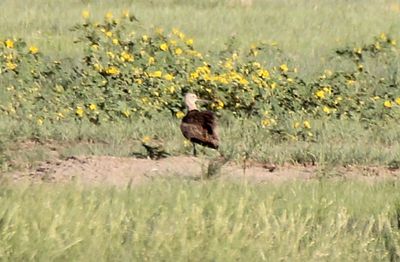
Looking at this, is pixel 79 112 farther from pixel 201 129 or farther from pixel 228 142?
pixel 201 129

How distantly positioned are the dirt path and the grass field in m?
0.12

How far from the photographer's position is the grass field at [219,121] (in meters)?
5.03

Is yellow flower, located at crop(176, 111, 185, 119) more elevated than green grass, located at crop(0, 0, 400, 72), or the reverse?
yellow flower, located at crop(176, 111, 185, 119)

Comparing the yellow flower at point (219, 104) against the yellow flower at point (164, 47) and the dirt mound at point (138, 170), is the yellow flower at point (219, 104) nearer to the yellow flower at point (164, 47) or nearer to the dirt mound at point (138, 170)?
the yellow flower at point (164, 47)

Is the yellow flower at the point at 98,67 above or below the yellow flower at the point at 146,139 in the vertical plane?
below

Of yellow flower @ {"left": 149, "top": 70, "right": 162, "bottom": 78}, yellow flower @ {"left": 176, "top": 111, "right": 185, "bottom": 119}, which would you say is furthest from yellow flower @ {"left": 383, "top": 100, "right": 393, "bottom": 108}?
yellow flower @ {"left": 149, "top": 70, "right": 162, "bottom": 78}

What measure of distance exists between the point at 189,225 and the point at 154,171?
2849 millimetres

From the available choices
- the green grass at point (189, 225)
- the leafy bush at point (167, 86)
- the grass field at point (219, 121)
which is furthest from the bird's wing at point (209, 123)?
the green grass at point (189, 225)

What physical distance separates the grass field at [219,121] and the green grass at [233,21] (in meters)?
0.05

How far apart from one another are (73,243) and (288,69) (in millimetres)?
8712

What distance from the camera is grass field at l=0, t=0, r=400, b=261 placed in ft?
16.5

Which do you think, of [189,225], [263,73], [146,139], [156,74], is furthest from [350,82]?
[189,225]

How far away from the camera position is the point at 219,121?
10852mm

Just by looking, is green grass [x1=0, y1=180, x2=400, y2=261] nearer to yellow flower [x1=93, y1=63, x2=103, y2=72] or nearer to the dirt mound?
the dirt mound
